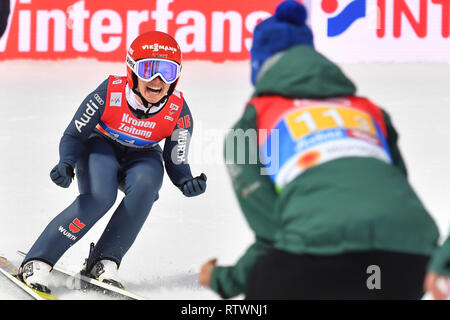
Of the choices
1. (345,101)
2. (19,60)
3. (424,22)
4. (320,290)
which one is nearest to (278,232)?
(320,290)

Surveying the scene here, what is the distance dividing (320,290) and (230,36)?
523cm

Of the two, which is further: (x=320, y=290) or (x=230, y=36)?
(x=230, y=36)

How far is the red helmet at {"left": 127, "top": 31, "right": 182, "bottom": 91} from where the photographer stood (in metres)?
3.76

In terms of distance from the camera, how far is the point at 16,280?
367 centimetres

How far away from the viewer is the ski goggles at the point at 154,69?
375cm

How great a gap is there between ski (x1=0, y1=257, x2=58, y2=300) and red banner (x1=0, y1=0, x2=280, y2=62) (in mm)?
3056

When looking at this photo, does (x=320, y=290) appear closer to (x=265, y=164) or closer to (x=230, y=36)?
(x=265, y=164)

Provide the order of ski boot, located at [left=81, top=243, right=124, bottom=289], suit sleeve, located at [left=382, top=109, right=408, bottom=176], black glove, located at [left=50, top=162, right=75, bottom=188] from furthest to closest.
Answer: ski boot, located at [left=81, top=243, right=124, bottom=289] → black glove, located at [left=50, top=162, right=75, bottom=188] → suit sleeve, located at [left=382, top=109, right=408, bottom=176]

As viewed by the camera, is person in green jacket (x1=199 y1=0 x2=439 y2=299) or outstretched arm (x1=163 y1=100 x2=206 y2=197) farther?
outstretched arm (x1=163 y1=100 x2=206 y2=197)

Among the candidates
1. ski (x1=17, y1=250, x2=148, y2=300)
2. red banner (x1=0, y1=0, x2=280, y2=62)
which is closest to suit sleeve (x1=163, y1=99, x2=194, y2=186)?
ski (x1=17, y1=250, x2=148, y2=300)

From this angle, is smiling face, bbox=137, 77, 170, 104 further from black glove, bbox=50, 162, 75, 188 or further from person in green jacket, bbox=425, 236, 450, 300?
person in green jacket, bbox=425, 236, 450, 300

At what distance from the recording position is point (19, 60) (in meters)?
7.09

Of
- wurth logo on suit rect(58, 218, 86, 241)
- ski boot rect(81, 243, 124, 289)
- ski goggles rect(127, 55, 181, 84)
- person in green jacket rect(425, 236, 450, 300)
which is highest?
ski goggles rect(127, 55, 181, 84)

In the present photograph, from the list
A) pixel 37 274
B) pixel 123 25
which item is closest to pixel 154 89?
pixel 37 274
